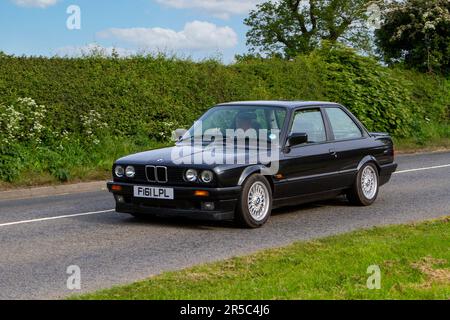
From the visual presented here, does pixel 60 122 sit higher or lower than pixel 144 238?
higher

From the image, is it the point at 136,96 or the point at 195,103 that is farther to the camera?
the point at 195,103

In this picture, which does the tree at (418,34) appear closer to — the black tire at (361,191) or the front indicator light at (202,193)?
the black tire at (361,191)

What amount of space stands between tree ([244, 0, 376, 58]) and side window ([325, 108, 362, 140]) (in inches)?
1486

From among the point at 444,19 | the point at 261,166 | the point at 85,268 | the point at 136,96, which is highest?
the point at 444,19

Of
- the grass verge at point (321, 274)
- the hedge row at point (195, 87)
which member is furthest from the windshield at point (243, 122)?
the hedge row at point (195, 87)

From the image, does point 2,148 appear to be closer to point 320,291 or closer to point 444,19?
point 320,291

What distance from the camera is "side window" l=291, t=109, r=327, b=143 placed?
1085cm

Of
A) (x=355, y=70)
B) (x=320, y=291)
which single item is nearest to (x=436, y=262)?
(x=320, y=291)

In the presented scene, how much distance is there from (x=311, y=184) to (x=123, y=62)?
33.3ft

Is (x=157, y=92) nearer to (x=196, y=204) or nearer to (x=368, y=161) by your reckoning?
(x=368, y=161)

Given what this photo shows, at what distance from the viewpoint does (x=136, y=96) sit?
62.6 ft

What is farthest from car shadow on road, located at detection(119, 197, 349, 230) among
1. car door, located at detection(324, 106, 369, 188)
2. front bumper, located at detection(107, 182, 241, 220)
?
car door, located at detection(324, 106, 369, 188)

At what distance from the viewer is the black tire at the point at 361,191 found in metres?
11.6
